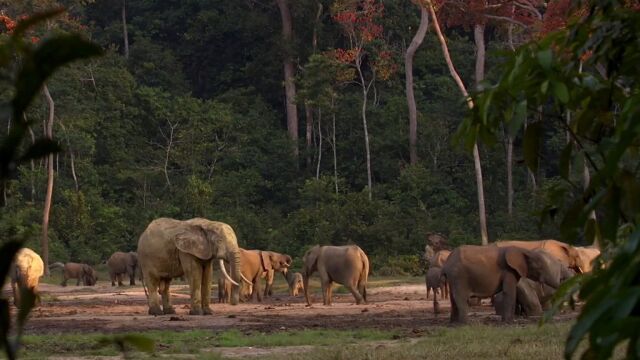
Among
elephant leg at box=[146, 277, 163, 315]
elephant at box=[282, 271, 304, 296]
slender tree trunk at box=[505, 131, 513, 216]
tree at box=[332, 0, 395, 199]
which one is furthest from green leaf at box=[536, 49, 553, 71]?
tree at box=[332, 0, 395, 199]

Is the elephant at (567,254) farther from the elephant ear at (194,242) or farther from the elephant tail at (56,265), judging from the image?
the elephant tail at (56,265)

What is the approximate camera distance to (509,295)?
52.7ft

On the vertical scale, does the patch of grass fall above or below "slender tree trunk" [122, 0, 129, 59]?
below

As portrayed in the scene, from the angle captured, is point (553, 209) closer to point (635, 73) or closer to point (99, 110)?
point (635, 73)

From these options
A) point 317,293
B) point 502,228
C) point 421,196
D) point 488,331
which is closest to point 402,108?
point 421,196

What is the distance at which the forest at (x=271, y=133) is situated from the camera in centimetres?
3984

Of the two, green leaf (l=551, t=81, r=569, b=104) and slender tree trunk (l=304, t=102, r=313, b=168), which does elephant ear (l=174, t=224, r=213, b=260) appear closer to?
green leaf (l=551, t=81, r=569, b=104)

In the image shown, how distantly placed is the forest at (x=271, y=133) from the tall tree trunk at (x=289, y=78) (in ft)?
0.26

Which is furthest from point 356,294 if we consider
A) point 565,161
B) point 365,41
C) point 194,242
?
point 365,41

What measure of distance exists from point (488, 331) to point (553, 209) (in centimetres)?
1003

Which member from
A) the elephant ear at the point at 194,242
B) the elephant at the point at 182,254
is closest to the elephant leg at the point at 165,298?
the elephant at the point at 182,254

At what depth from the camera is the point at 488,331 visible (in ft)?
43.0

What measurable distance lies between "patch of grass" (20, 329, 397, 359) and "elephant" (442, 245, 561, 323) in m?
2.00

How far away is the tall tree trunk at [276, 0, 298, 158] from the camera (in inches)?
1810
